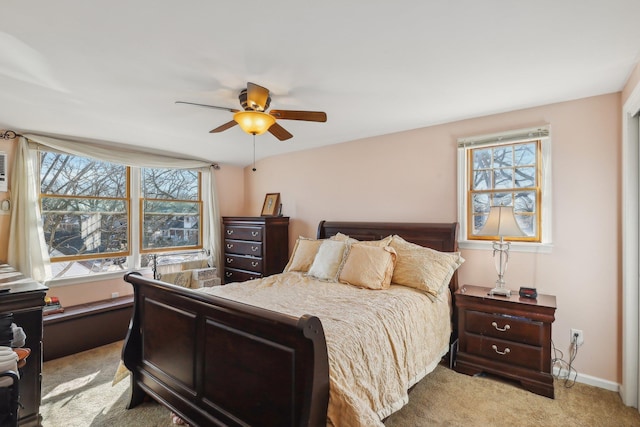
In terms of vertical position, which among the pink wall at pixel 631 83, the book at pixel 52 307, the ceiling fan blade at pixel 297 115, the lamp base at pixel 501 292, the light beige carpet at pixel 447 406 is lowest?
the light beige carpet at pixel 447 406

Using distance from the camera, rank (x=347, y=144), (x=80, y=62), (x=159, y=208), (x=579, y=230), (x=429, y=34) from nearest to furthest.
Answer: (x=429, y=34)
(x=80, y=62)
(x=579, y=230)
(x=347, y=144)
(x=159, y=208)

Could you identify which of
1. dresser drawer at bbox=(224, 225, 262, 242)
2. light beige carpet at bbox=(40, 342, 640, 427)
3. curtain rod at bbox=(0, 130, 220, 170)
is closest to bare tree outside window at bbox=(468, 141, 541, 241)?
light beige carpet at bbox=(40, 342, 640, 427)

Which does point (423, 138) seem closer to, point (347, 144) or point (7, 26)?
point (347, 144)

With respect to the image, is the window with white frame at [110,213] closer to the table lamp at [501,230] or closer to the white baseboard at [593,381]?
the table lamp at [501,230]

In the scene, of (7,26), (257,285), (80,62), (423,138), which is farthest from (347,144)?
(7,26)

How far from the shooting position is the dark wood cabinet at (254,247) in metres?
4.39

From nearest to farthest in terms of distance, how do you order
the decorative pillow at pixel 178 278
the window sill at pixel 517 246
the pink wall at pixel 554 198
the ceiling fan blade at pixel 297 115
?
1. the ceiling fan blade at pixel 297 115
2. the pink wall at pixel 554 198
3. the window sill at pixel 517 246
4. the decorative pillow at pixel 178 278

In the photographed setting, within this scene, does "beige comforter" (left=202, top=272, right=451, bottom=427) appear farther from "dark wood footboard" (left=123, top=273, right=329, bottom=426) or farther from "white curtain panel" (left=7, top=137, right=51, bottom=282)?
"white curtain panel" (left=7, top=137, right=51, bottom=282)

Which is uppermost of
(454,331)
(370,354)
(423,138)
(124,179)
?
(423,138)

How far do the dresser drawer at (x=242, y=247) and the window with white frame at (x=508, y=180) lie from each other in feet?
8.83

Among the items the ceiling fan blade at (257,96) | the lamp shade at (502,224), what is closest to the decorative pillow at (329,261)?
the lamp shade at (502,224)

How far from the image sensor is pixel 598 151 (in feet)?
8.51

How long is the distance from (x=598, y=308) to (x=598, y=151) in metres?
1.32

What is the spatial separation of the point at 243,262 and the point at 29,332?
2.71 metres
